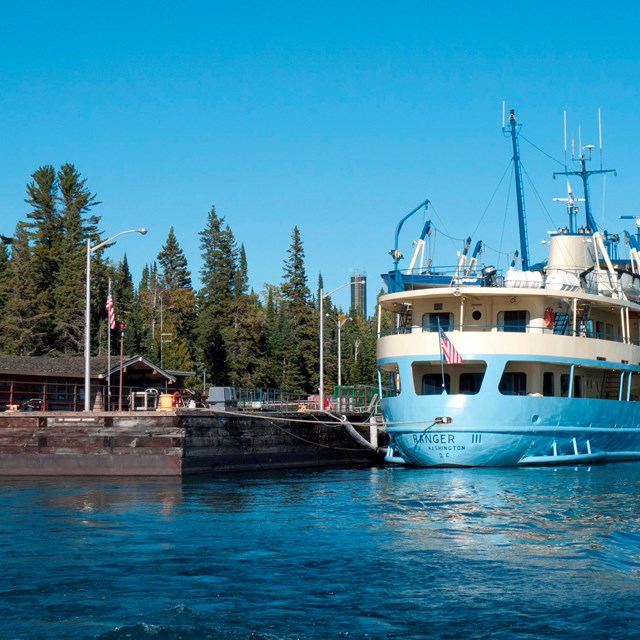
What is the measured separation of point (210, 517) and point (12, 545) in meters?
5.05

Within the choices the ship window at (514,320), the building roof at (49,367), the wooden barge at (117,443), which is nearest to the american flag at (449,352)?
the ship window at (514,320)

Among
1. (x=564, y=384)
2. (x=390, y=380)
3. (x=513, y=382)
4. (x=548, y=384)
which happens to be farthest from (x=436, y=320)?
(x=564, y=384)

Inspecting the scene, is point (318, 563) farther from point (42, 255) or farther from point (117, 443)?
point (42, 255)

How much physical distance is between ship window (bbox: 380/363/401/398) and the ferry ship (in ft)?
0.25

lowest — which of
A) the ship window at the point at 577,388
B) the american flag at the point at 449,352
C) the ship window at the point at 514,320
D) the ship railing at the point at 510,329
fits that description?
the ship window at the point at 577,388

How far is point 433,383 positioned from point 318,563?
20126 mm

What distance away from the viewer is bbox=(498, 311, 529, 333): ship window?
35625 millimetres

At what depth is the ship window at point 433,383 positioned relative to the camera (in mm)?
35594

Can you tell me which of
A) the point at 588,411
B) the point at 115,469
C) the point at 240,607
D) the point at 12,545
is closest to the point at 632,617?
the point at 240,607

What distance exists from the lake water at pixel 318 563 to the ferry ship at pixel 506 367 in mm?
5516

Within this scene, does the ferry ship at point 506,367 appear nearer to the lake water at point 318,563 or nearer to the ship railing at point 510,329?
the ship railing at point 510,329

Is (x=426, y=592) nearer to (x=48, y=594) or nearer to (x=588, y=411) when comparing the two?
(x=48, y=594)

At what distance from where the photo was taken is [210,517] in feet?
70.5

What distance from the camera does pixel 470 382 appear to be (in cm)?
3541
